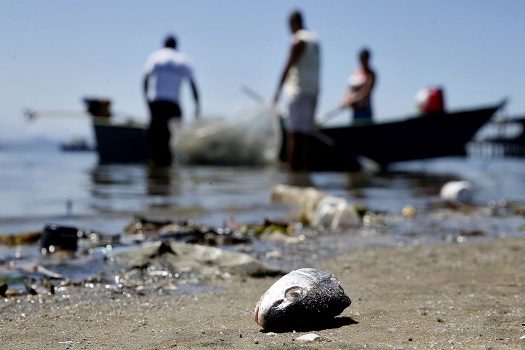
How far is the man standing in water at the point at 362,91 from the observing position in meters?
13.9

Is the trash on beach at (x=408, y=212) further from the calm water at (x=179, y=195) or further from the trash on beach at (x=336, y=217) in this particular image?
the trash on beach at (x=336, y=217)

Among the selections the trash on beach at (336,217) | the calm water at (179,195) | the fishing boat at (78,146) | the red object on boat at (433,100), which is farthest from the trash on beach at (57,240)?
the fishing boat at (78,146)

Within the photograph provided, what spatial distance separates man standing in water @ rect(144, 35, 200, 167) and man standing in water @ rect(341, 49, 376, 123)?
324 centimetres

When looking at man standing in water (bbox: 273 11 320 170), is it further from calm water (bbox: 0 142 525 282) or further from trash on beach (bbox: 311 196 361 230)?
trash on beach (bbox: 311 196 361 230)

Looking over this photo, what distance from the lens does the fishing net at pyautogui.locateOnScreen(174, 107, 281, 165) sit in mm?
14555

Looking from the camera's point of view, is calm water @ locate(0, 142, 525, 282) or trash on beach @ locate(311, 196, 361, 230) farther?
trash on beach @ locate(311, 196, 361, 230)

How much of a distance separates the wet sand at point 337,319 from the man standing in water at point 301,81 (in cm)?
744

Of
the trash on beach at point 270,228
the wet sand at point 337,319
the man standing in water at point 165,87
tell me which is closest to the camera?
the wet sand at point 337,319

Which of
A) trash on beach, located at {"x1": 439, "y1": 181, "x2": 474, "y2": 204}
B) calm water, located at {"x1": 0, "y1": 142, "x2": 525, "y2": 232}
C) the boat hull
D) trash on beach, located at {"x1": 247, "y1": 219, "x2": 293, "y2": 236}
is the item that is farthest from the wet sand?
the boat hull

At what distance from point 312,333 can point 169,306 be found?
2.98 feet

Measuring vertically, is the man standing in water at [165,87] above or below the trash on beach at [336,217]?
above

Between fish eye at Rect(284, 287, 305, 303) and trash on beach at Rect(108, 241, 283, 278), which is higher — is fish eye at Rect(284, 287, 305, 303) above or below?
above

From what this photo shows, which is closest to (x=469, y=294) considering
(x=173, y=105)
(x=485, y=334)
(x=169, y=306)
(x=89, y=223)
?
(x=485, y=334)

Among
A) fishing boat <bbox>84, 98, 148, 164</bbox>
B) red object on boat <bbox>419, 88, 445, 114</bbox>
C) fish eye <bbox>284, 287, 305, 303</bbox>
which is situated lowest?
fish eye <bbox>284, 287, 305, 303</bbox>
